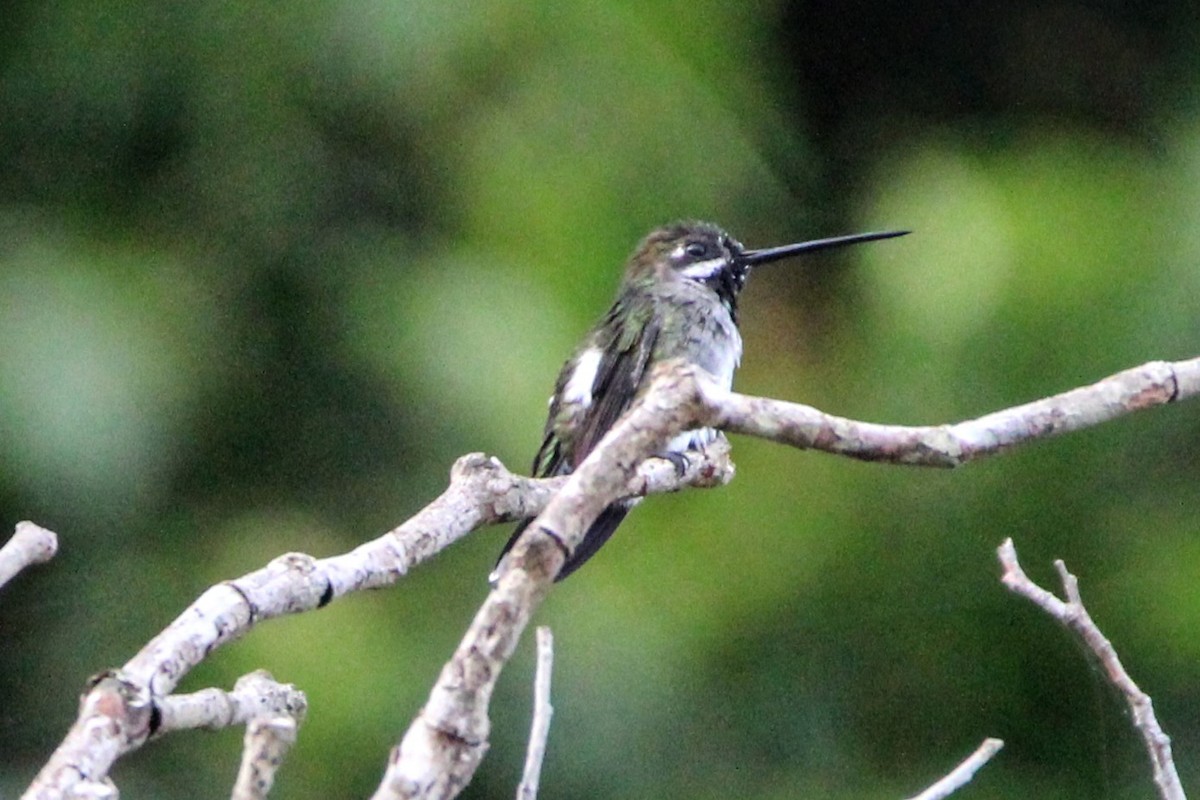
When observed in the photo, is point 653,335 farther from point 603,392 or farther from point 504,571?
point 504,571

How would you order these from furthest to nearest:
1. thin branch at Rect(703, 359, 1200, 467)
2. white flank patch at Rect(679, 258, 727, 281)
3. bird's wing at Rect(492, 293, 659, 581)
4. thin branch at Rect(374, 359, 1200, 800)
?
white flank patch at Rect(679, 258, 727, 281) < bird's wing at Rect(492, 293, 659, 581) < thin branch at Rect(703, 359, 1200, 467) < thin branch at Rect(374, 359, 1200, 800)

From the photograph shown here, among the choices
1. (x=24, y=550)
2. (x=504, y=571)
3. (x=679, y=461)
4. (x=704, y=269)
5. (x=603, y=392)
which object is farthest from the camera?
(x=704, y=269)

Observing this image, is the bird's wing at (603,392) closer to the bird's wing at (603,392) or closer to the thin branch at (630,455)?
the bird's wing at (603,392)

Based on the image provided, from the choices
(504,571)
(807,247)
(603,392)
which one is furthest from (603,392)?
(504,571)

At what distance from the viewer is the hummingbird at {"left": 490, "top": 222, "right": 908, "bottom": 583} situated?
2982 mm

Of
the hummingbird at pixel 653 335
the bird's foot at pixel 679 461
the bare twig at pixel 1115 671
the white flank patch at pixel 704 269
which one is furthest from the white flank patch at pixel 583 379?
the bare twig at pixel 1115 671

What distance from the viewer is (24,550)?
112cm

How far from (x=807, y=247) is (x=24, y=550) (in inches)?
90.8

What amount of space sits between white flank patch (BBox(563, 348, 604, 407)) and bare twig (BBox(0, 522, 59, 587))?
6.15 ft

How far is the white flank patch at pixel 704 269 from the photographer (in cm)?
344

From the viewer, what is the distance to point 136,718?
104 centimetres

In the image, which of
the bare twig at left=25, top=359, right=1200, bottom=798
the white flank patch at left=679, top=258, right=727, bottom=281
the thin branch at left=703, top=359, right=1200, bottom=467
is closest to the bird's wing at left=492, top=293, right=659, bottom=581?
the white flank patch at left=679, top=258, right=727, bottom=281

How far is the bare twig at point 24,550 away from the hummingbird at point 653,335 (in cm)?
157

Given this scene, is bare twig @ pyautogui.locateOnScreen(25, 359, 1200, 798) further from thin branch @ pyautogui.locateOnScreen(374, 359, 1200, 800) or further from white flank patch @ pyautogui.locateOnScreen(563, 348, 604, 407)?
white flank patch @ pyautogui.locateOnScreen(563, 348, 604, 407)
